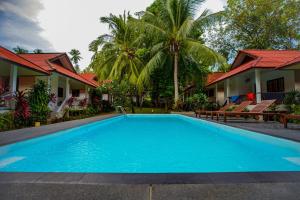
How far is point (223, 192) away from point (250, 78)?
51.2ft

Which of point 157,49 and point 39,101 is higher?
point 157,49

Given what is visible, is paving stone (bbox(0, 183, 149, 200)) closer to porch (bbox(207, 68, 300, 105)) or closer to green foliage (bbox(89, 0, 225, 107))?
porch (bbox(207, 68, 300, 105))

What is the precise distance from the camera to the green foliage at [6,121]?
230 inches

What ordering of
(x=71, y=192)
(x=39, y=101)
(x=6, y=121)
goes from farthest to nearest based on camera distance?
(x=39, y=101) → (x=6, y=121) → (x=71, y=192)

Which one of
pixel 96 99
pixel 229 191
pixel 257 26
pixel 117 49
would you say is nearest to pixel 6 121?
pixel 229 191

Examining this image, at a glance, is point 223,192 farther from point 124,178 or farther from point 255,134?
point 255,134

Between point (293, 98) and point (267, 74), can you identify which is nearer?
point (293, 98)

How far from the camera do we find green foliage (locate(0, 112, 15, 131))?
230 inches

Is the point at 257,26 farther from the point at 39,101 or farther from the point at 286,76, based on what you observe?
the point at 39,101

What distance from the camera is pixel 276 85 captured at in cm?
1273

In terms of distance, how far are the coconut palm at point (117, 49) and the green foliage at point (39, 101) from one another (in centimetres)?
900

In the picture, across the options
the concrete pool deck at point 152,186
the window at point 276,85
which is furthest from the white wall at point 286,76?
the concrete pool deck at point 152,186

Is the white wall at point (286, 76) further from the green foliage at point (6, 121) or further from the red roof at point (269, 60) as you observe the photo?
the green foliage at point (6, 121)

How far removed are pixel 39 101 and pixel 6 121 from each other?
176 cm
